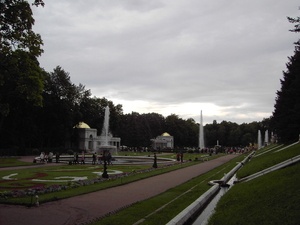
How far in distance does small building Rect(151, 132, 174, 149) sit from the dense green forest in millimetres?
3332

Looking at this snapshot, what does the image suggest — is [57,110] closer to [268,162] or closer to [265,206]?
[268,162]

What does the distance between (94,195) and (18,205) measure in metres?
3.50

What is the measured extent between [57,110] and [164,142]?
4418 cm

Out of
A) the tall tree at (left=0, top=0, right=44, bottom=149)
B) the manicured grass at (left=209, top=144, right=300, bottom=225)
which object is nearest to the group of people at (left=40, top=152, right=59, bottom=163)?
the tall tree at (left=0, top=0, right=44, bottom=149)

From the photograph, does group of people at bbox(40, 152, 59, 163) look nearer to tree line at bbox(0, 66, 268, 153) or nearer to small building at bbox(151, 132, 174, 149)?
tree line at bbox(0, 66, 268, 153)

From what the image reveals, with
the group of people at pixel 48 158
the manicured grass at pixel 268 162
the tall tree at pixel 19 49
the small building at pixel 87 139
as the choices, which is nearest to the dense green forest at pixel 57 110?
the tall tree at pixel 19 49

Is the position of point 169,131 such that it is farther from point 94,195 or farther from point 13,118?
point 94,195

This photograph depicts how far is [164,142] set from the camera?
3772 inches

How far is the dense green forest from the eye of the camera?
1482 centimetres

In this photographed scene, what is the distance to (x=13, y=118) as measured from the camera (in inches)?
2079

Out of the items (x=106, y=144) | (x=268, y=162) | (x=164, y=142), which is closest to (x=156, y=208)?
(x=268, y=162)

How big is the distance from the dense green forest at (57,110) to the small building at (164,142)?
3.33 meters

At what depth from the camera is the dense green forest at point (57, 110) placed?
14.8m

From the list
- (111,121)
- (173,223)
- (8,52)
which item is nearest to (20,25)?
(8,52)
